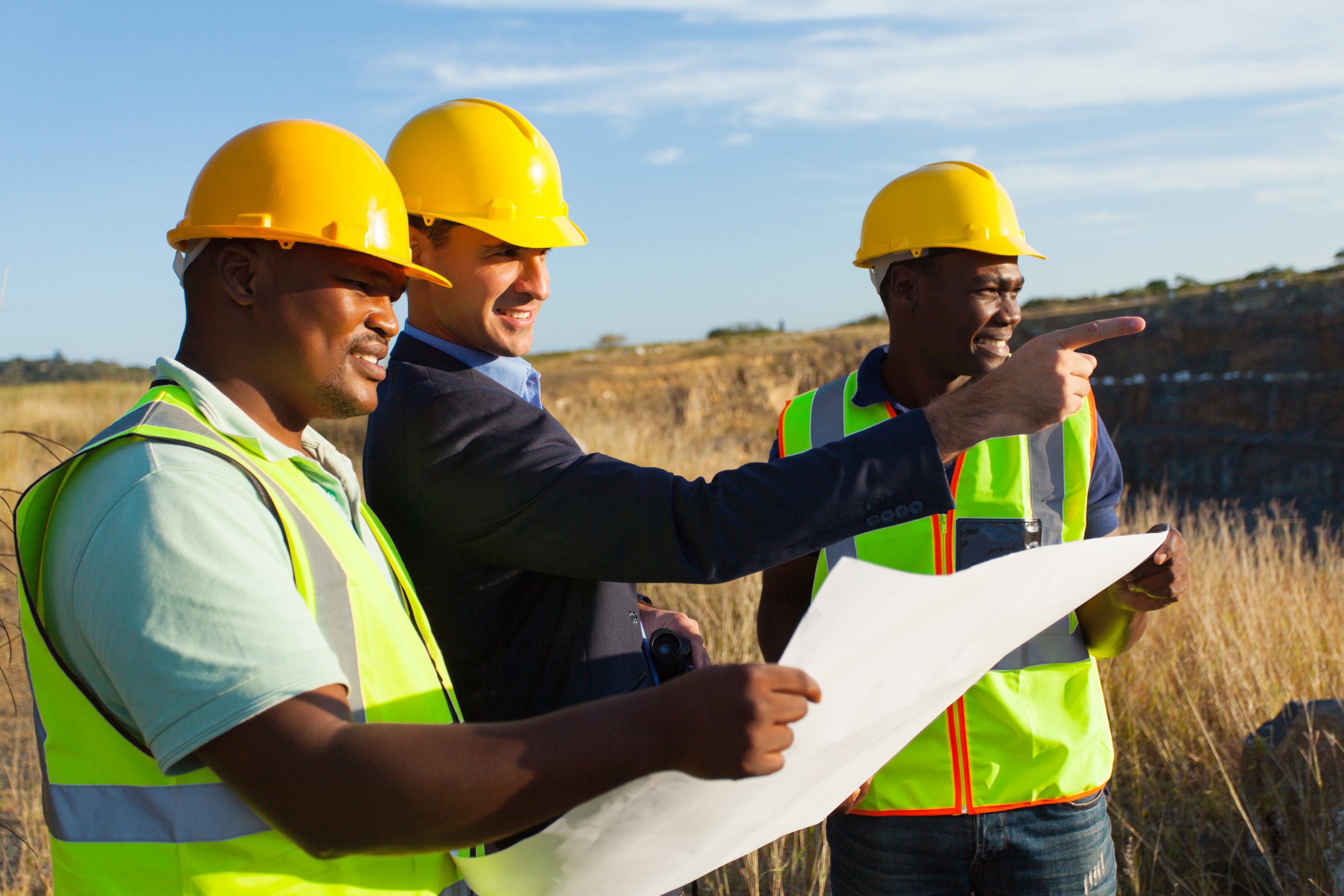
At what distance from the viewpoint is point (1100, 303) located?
21625 mm

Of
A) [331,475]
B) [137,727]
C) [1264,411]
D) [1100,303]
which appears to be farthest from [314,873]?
[1100,303]

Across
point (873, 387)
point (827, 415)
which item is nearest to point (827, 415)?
point (827, 415)

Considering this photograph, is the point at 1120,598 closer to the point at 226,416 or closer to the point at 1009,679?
the point at 1009,679

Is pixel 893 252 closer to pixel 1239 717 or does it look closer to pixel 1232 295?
pixel 1239 717

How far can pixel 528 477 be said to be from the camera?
141 cm

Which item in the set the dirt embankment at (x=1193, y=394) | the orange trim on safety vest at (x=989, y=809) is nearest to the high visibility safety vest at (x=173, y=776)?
the orange trim on safety vest at (x=989, y=809)

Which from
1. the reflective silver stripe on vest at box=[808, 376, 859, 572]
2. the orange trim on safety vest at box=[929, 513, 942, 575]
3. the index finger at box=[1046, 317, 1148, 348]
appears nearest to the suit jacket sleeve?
the index finger at box=[1046, 317, 1148, 348]

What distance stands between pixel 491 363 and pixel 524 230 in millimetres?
269

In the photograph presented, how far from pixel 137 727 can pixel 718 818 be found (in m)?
0.64

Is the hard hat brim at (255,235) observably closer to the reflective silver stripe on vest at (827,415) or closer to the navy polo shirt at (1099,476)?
the navy polo shirt at (1099,476)

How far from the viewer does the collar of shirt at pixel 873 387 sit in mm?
2248

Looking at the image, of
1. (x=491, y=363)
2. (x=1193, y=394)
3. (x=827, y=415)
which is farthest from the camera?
(x=1193, y=394)

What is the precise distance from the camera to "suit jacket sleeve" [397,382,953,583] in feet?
4.50

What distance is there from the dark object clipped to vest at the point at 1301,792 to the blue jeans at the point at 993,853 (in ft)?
4.59
